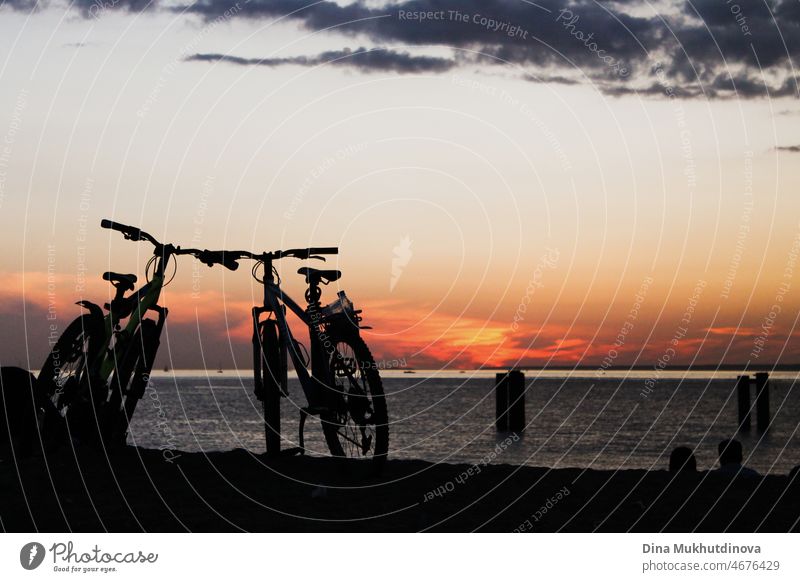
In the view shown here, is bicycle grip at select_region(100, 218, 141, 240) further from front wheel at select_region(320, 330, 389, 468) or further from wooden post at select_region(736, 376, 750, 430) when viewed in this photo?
wooden post at select_region(736, 376, 750, 430)

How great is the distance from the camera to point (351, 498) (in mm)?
9352

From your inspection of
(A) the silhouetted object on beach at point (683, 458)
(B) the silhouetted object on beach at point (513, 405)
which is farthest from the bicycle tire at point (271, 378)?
(B) the silhouetted object on beach at point (513, 405)

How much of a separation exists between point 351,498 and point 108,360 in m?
3.37

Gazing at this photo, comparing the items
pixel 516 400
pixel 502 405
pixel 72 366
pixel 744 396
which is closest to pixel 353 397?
pixel 72 366

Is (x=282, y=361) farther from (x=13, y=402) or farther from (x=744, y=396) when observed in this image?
(x=744, y=396)

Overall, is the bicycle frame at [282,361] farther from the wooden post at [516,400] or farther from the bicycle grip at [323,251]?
the wooden post at [516,400]

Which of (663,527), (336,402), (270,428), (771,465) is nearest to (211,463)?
(270,428)

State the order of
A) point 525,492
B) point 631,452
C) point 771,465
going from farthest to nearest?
1. point 631,452
2. point 771,465
3. point 525,492

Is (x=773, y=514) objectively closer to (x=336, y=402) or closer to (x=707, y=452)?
(x=336, y=402)

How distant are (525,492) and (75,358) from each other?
5.09m

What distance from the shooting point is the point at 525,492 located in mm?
9633

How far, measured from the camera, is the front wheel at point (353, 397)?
9602mm

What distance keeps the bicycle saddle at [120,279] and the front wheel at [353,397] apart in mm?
2625

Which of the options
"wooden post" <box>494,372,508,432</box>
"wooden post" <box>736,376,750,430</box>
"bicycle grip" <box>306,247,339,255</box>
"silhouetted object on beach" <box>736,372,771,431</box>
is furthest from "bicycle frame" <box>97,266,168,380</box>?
"wooden post" <box>736,376,750,430</box>
